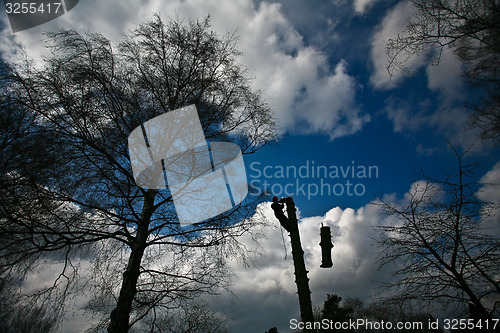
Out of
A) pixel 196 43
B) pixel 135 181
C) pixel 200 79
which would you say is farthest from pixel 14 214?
pixel 196 43

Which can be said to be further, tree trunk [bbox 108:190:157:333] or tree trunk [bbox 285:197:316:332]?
tree trunk [bbox 108:190:157:333]

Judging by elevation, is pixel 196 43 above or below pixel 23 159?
above

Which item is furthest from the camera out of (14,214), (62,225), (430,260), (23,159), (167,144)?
(167,144)

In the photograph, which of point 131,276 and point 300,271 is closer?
point 300,271

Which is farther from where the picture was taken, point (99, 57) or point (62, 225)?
point (99, 57)

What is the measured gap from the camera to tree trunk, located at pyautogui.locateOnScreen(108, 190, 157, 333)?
4.33m

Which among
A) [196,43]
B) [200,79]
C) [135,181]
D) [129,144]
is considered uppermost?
[196,43]

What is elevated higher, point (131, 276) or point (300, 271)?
point (300, 271)

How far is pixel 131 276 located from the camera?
4.77 metres

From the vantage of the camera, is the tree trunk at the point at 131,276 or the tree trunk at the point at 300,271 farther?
the tree trunk at the point at 131,276

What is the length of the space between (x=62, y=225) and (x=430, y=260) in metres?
7.59

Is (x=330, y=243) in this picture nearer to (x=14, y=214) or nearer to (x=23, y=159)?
(x=14, y=214)

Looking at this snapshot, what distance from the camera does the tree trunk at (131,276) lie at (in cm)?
433

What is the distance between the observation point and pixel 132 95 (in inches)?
237
